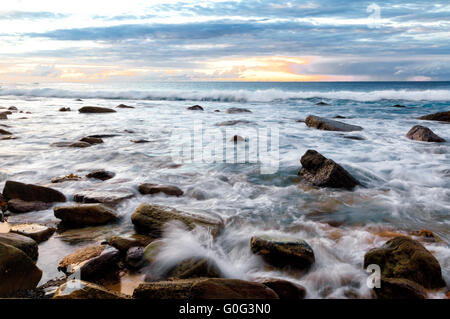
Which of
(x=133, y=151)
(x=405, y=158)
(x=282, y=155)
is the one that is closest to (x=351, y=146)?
(x=405, y=158)

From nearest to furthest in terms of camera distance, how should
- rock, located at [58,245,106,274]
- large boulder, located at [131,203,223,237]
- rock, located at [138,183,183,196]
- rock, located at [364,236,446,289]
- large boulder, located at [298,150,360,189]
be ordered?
rock, located at [364,236,446,289], rock, located at [58,245,106,274], large boulder, located at [131,203,223,237], rock, located at [138,183,183,196], large boulder, located at [298,150,360,189]

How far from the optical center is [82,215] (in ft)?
11.5

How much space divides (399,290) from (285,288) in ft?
2.62

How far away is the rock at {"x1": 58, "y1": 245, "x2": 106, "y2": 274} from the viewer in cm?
262

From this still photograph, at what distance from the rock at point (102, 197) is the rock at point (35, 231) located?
773 mm

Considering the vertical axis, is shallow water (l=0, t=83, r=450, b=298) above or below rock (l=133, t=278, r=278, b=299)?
below

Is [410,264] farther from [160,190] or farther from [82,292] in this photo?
[160,190]

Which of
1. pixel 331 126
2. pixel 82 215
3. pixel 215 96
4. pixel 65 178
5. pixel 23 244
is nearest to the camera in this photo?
pixel 23 244

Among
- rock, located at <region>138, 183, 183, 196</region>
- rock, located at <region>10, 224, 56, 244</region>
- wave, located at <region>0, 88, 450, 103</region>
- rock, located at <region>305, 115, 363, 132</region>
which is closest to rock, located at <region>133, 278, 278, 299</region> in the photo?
rock, located at <region>10, 224, 56, 244</region>

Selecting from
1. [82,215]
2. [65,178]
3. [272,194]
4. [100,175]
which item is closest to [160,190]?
[82,215]

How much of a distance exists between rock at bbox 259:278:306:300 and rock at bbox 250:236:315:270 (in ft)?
1.12

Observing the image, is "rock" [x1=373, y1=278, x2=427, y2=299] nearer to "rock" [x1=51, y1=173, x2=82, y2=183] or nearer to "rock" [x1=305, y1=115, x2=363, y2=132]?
"rock" [x1=51, y1=173, x2=82, y2=183]

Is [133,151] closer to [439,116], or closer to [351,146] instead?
[351,146]

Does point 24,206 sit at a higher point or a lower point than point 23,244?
lower
